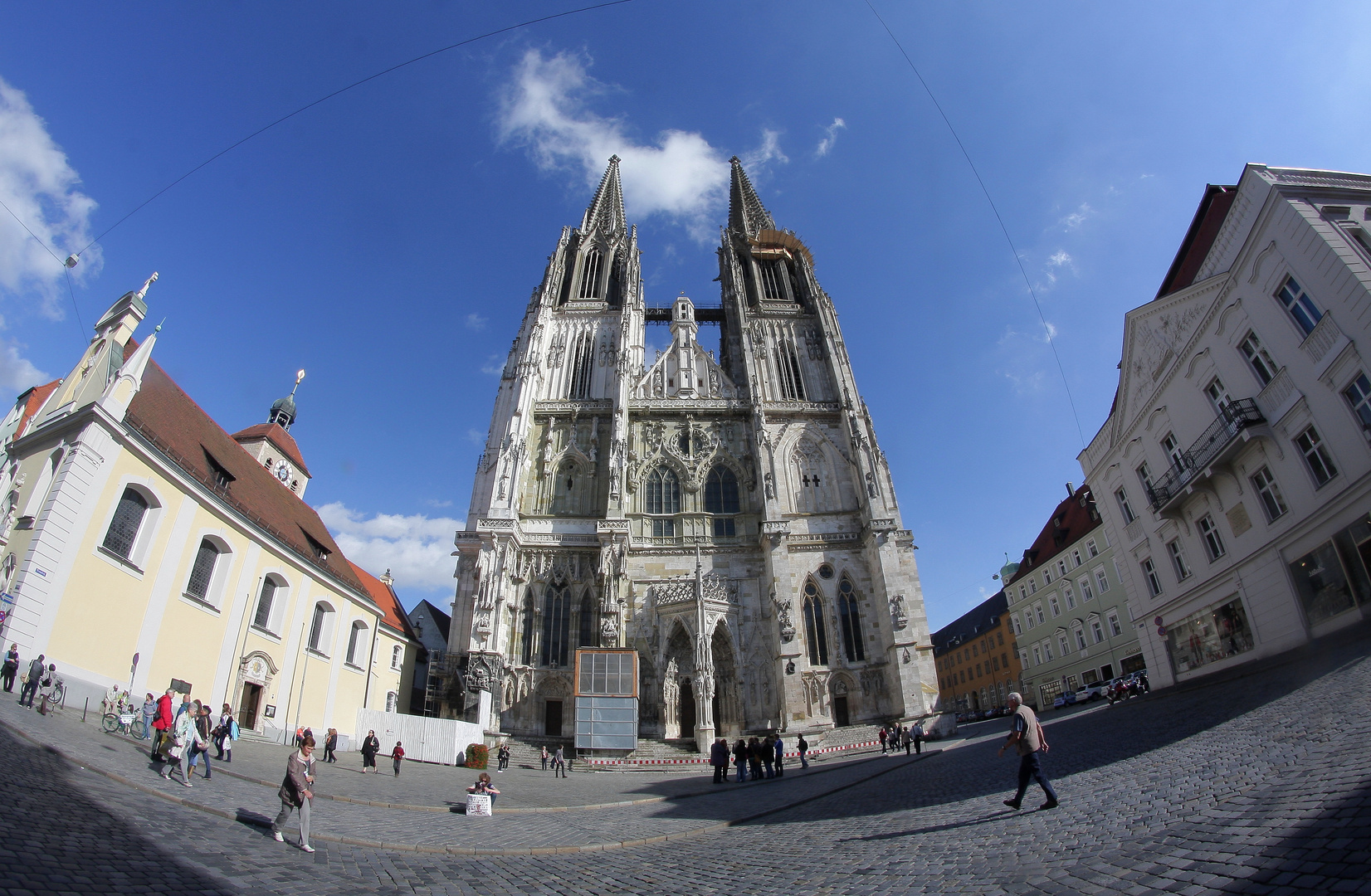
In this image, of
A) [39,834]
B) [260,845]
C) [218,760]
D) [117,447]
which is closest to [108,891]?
[39,834]

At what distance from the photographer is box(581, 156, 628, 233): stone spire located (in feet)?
140

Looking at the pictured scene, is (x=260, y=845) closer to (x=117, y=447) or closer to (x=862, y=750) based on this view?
(x=117, y=447)

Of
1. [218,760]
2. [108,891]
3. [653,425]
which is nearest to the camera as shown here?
[108,891]

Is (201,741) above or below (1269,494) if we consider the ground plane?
below

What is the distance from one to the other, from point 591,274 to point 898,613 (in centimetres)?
2781

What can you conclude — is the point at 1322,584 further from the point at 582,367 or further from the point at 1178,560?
the point at 582,367

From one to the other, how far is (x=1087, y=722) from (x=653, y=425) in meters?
22.2

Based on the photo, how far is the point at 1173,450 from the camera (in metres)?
17.2

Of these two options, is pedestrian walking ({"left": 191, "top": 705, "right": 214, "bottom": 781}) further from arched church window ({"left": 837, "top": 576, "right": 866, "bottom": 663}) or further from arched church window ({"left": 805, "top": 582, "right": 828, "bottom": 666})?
arched church window ({"left": 837, "top": 576, "right": 866, "bottom": 663})

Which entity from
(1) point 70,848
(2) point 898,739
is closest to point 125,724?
(1) point 70,848

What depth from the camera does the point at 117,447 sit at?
13.6 metres

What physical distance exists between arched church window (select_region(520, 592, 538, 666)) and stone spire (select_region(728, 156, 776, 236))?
1157 inches

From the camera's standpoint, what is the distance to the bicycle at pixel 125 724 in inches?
437

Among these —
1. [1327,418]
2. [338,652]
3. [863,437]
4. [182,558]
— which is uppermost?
[863,437]
